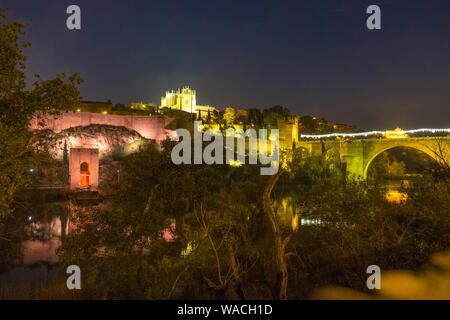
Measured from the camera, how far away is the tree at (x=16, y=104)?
207 inches

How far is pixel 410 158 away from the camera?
66562 millimetres

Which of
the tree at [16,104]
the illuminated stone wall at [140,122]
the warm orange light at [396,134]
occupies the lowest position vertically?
the tree at [16,104]

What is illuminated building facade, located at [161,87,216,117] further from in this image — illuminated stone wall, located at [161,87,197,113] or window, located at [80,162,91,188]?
window, located at [80,162,91,188]

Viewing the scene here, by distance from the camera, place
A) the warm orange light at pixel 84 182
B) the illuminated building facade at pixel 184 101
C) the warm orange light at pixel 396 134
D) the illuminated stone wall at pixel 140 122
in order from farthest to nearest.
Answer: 1. the illuminated building facade at pixel 184 101
2. the illuminated stone wall at pixel 140 122
3. the warm orange light at pixel 396 134
4. the warm orange light at pixel 84 182

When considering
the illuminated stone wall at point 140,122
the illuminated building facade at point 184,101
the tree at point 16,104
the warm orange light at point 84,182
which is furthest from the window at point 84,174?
the illuminated building facade at point 184,101

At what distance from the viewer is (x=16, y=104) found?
18.0 feet

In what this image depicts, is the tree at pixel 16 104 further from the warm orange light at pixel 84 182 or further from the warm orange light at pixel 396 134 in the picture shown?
the warm orange light at pixel 396 134

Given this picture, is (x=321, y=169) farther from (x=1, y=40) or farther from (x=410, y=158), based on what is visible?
(x=410, y=158)

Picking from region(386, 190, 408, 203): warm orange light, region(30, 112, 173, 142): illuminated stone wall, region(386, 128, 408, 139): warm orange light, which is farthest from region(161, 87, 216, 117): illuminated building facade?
region(386, 190, 408, 203): warm orange light

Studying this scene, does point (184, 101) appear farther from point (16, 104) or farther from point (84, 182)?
point (16, 104)

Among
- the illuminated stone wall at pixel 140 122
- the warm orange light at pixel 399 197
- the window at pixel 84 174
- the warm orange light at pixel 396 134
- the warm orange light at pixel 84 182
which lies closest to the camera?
the warm orange light at pixel 399 197

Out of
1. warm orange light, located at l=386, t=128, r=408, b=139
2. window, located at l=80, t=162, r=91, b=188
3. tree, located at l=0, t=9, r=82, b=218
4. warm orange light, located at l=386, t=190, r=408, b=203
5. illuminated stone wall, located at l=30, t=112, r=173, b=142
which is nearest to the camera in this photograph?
tree, located at l=0, t=9, r=82, b=218

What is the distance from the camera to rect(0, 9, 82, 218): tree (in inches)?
207
